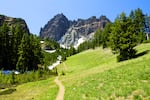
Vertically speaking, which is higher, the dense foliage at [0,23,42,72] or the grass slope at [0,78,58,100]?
the dense foliage at [0,23,42,72]

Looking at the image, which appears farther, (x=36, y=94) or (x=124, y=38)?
(x=124, y=38)

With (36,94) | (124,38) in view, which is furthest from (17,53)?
(36,94)

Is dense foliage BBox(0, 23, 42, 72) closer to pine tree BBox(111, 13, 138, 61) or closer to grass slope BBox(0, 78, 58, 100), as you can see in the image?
pine tree BBox(111, 13, 138, 61)

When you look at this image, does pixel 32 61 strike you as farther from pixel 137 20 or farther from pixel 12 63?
pixel 137 20

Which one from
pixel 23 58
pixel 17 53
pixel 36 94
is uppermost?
pixel 17 53

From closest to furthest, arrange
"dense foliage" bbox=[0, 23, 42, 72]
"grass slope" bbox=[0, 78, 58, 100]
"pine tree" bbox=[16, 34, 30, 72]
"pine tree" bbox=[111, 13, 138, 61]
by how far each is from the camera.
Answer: "grass slope" bbox=[0, 78, 58, 100]
"pine tree" bbox=[111, 13, 138, 61]
"pine tree" bbox=[16, 34, 30, 72]
"dense foliage" bbox=[0, 23, 42, 72]

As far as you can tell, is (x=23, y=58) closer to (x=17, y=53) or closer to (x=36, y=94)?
(x=17, y=53)

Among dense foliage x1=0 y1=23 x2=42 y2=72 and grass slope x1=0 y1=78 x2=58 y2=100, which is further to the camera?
dense foliage x1=0 y1=23 x2=42 y2=72

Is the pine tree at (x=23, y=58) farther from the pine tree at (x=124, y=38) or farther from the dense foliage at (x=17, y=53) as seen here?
the pine tree at (x=124, y=38)

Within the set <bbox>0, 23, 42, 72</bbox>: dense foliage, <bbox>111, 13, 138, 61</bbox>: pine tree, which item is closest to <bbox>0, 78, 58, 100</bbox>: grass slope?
<bbox>111, 13, 138, 61</bbox>: pine tree

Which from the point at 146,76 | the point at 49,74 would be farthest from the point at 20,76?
the point at 146,76

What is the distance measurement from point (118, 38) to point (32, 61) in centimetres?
4861

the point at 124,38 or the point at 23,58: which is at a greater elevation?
the point at 124,38

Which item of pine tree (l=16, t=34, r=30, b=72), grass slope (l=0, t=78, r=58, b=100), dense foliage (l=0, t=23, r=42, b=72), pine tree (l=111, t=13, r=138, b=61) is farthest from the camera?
dense foliage (l=0, t=23, r=42, b=72)
